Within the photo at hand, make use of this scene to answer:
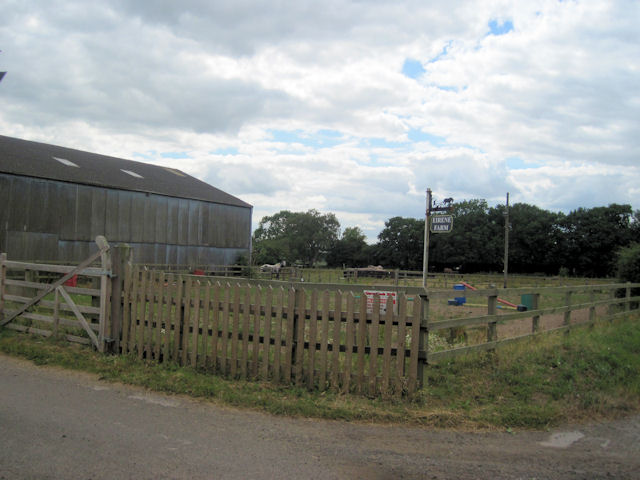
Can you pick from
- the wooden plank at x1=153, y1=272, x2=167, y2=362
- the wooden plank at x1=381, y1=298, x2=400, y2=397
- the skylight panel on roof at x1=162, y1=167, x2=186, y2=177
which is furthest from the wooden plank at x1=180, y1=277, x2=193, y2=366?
the skylight panel on roof at x1=162, y1=167, x2=186, y2=177

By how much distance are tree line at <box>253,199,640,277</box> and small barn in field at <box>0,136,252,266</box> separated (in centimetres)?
2859

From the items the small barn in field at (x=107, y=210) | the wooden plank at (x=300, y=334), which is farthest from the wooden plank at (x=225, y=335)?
the small barn in field at (x=107, y=210)

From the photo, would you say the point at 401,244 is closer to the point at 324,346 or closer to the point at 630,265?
the point at 630,265

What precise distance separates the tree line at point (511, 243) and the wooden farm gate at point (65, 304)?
54600mm

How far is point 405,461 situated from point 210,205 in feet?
Result: 105

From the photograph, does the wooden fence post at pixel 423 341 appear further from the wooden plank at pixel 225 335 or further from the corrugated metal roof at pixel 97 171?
the corrugated metal roof at pixel 97 171

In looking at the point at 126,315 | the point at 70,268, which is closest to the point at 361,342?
the point at 126,315

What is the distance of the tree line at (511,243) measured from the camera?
3054 inches

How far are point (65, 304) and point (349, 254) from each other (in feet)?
324

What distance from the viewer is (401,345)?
5.55 m

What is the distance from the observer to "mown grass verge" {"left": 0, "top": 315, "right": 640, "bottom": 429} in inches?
203

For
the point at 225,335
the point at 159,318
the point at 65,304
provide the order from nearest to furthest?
the point at 225,335
the point at 159,318
the point at 65,304

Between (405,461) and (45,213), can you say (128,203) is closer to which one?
(45,213)

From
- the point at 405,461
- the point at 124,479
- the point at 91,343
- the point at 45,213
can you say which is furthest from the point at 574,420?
the point at 45,213
